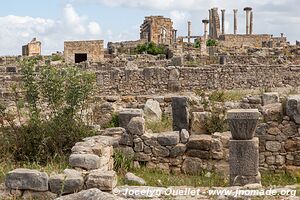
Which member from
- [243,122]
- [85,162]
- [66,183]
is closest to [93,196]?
[66,183]

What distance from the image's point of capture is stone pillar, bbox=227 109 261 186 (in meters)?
8.91

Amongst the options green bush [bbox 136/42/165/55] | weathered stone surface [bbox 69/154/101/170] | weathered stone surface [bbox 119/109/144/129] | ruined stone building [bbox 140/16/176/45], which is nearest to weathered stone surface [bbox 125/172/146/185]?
weathered stone surface [bbox 69/154/101/170]

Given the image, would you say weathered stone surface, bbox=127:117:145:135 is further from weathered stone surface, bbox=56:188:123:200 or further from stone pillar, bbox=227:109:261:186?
weathered stone surface, bbox=56:188:123:200

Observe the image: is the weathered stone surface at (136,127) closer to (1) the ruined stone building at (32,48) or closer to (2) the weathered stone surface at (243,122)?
(2) the weathered stone surface at (243,122)

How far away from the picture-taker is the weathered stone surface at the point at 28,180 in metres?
7.42

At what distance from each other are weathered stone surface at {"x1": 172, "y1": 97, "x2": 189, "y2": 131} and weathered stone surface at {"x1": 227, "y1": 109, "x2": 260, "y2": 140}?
264cm

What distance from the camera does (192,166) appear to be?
10.2 meters

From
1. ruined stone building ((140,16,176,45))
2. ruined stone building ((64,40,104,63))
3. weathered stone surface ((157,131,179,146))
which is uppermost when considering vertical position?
ruined stone building ((140,16,176,45))

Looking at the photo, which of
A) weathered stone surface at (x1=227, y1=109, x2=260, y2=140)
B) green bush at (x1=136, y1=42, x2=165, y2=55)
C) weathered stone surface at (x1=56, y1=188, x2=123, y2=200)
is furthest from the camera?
green bush at (x1=136, y1=42, x2=165, y2=55)

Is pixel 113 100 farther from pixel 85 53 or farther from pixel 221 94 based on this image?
pixel 85 53

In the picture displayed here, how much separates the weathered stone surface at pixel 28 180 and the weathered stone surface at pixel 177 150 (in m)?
3.34

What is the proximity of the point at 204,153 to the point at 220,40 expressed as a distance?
39449 millimetres

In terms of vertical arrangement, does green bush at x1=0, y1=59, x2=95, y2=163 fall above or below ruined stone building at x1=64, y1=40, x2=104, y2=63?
below

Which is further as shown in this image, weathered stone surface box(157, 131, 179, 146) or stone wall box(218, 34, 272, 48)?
stone wall box(218, 34, 272, 48)
